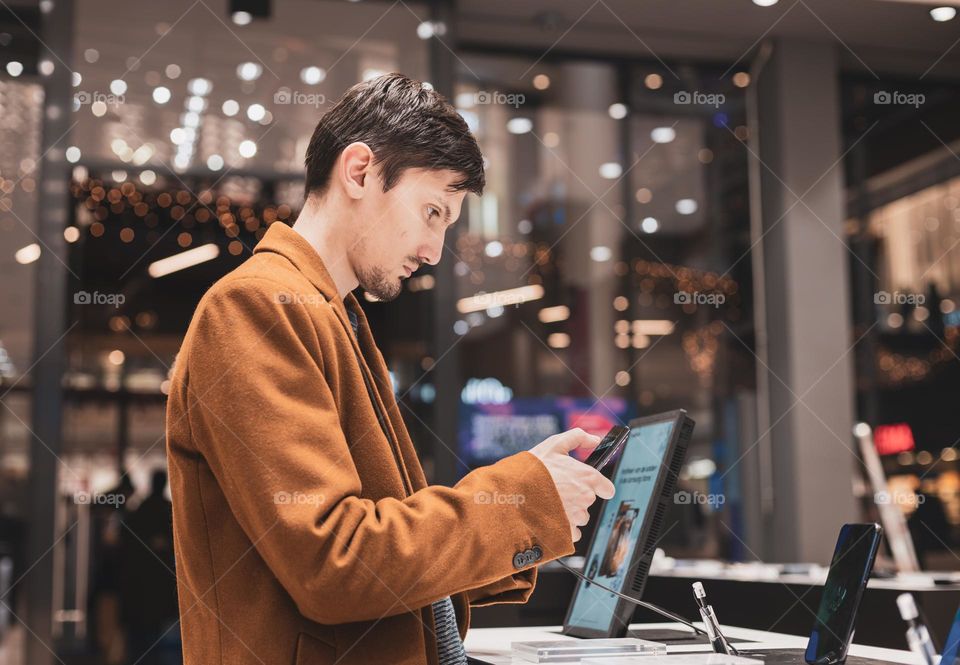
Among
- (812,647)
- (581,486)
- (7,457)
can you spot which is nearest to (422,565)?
(581,486)

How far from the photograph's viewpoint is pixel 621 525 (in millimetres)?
1836

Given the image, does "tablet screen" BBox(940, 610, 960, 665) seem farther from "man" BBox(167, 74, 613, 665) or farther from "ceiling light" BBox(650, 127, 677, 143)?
"ceiling light" BBox(650, 127, 677, 143)

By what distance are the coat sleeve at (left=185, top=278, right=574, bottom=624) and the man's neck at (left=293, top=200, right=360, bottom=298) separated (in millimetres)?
211

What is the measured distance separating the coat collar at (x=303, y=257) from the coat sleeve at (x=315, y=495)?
0.12 m

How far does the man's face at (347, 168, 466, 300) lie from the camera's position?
4.61ft

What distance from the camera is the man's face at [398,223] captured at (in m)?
1.40

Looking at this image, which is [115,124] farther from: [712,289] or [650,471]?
[650,471]

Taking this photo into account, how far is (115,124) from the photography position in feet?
16.3

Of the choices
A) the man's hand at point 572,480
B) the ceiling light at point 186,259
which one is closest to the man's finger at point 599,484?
the man's hand at point 572,480

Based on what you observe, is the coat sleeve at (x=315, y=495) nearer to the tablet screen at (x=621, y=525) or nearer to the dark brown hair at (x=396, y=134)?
the dark brown hair at (x=396, y=134)

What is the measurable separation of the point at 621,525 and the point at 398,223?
743 mm

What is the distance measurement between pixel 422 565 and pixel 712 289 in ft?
17.1

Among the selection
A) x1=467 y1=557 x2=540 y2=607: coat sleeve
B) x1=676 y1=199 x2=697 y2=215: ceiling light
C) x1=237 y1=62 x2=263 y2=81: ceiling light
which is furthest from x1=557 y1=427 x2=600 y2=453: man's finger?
x1=676 y1=199 x2=697 y2=215: ceiling light

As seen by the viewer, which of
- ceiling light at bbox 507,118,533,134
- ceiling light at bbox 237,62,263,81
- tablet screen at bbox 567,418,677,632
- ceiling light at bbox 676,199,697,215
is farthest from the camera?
ceiling light at bbox 676,199,697,215
